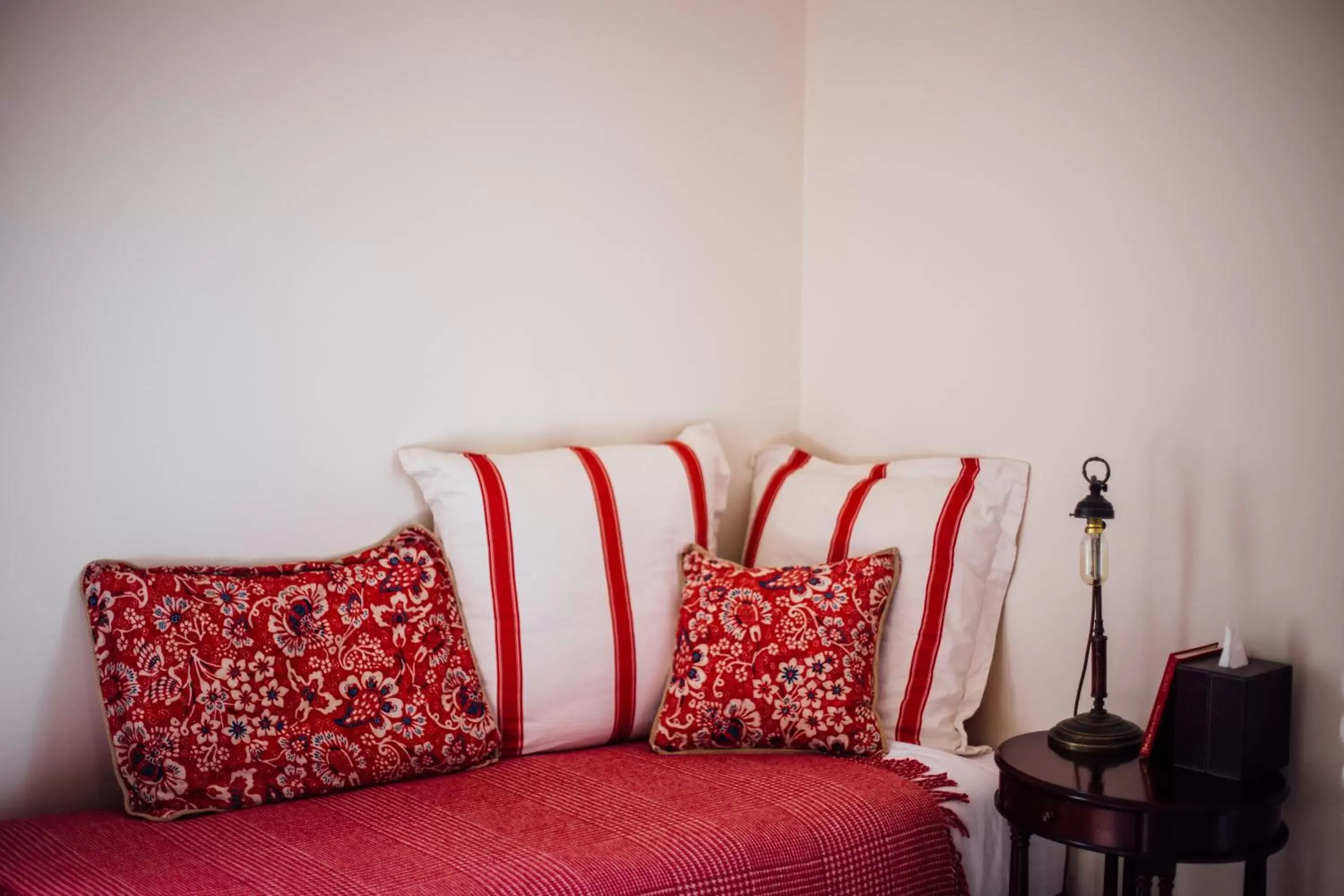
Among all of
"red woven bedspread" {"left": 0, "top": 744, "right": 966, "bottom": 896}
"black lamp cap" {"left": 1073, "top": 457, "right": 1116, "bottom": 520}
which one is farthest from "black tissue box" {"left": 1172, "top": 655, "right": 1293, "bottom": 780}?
"red woven bedspread" {"left": 0, "top": 744, "right": 966, "bottom": 896}

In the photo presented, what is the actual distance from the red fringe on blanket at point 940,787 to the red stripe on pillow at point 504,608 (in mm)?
636

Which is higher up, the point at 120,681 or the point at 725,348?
the point at 725,348

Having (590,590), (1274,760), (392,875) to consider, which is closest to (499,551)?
(590,590)

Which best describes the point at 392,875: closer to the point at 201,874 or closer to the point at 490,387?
the point at 201,874

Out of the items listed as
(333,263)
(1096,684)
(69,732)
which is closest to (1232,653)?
(1096,684)

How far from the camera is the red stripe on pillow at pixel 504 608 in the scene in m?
2.27

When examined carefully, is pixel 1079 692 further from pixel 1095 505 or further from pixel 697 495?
pixel 697 495

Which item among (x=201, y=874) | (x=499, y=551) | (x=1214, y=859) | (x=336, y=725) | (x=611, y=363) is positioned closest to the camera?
(x=201, y=874)

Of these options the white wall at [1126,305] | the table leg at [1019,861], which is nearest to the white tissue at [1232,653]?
the white wall at [1126,305]

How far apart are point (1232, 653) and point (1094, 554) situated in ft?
0.88

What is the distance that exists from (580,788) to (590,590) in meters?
0.43

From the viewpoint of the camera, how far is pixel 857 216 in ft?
9.16

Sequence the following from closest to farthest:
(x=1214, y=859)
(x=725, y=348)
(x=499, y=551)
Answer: (x=1214, y=859)
(x=499, y=551)
(x=725, y=348)

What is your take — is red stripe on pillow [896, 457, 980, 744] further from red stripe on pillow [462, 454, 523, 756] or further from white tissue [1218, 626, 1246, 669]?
red stripe on pillow [462, 454, 523, 756]
